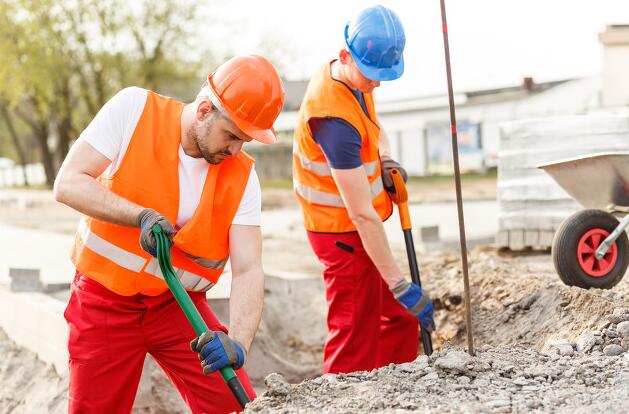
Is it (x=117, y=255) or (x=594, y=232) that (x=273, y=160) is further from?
(x=117, y=255)

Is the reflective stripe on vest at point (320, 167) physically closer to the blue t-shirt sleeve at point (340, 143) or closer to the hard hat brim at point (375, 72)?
the blue t-shirt sleeve at point (340, 143)

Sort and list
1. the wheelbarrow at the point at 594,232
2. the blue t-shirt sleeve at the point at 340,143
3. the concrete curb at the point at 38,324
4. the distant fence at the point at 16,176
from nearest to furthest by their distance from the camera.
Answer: the blue t-shirt sleeve at the point at 340,143
the wheelbarrow at the point at 594,232
the concrete curb at the point at 38,324
the distant fence at the point at 16,176

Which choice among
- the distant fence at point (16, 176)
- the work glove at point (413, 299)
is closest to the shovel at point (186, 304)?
the work glove at point (413, 299)

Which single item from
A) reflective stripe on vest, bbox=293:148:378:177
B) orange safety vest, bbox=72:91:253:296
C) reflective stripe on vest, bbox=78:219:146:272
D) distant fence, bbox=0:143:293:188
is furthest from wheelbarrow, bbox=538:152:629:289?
distant fence, bbox=0:143:293:188

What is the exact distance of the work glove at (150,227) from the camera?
3.21 m

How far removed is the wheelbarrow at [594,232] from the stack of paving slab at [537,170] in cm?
223

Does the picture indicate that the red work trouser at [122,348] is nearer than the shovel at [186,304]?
No

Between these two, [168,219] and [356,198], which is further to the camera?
[356,198]

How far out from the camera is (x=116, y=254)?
11.6 ft

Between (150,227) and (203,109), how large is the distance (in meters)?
0.52

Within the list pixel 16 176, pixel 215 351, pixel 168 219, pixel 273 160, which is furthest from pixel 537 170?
pixel 16 176

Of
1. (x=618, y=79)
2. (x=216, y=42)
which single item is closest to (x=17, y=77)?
(x=216, y=42)

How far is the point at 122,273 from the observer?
139 inches

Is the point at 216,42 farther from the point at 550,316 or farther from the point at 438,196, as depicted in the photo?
the point at 550,316
